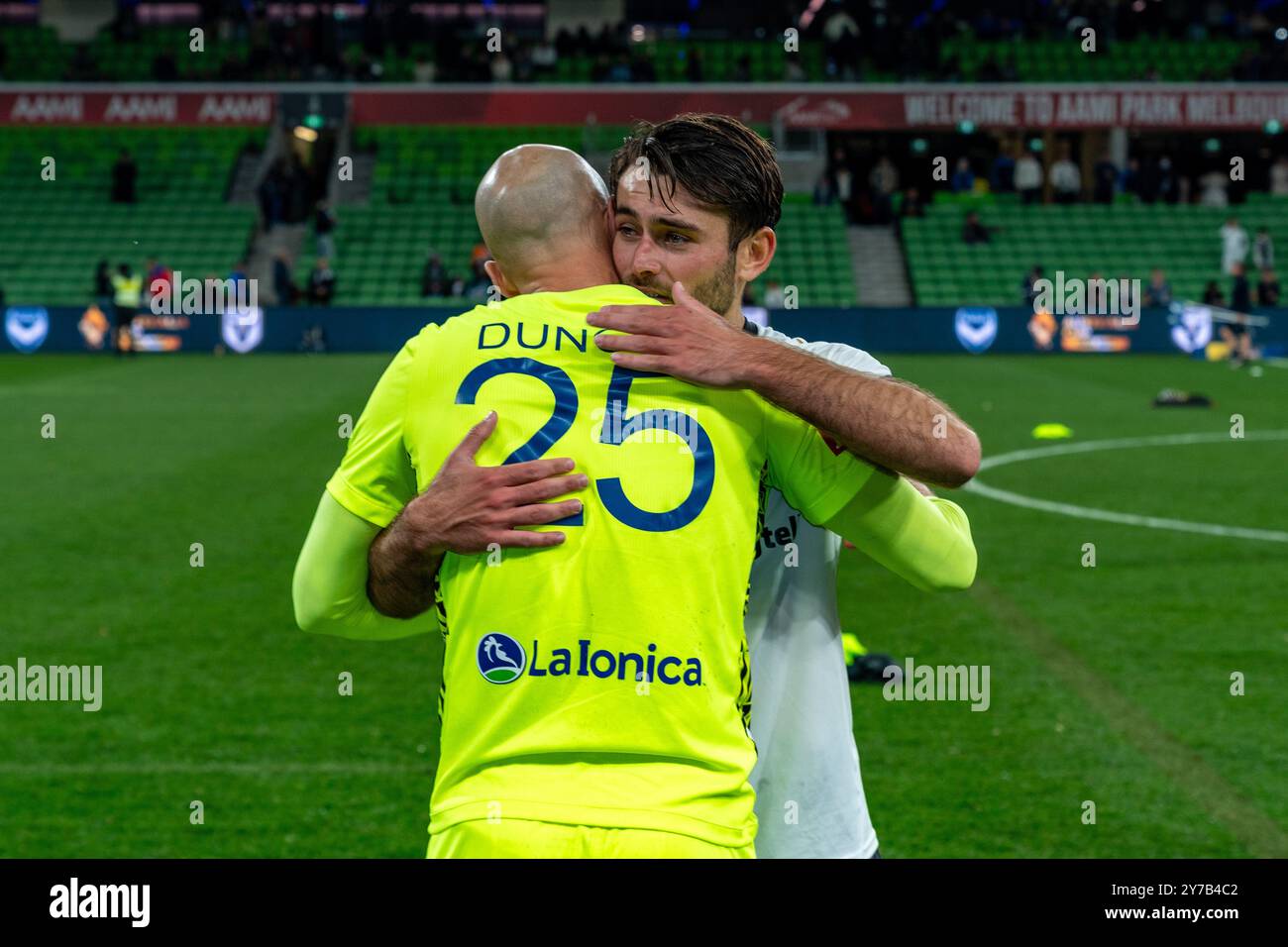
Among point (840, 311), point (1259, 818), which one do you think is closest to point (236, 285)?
point (840, 311)

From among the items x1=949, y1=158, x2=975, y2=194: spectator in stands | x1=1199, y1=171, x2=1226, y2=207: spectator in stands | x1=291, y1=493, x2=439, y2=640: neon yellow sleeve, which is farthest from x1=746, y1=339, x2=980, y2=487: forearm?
x1=1199, y1=171, x2=1226, y2=207: spectator in stands

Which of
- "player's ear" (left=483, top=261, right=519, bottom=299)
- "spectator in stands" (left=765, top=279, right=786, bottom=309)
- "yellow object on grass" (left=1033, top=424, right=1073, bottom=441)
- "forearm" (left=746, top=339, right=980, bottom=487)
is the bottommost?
"spectator in stands" (left=765, top=279, right=786, bottom=309)

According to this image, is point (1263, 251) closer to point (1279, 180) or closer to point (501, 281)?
point (1279, 180)

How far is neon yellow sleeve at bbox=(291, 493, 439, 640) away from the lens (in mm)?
2473

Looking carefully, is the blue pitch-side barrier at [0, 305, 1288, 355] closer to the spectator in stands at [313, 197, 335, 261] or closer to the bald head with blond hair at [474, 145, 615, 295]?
the spectator in stands at [313, 197, 335, 261]

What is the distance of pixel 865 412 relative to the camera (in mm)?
2334

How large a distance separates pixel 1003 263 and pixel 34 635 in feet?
101

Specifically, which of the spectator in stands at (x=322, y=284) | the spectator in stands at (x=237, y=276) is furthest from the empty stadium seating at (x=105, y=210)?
the spectator in stands at (x=322, y=284)

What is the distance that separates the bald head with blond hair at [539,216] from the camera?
2.42 m

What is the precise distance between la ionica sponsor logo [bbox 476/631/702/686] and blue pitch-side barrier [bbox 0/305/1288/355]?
2870cm

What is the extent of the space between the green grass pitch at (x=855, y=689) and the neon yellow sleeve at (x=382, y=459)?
270 centimetres

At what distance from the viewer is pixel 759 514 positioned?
2549 mm

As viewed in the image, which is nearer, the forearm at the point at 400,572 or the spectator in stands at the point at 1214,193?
the forearm at the point at 400,572

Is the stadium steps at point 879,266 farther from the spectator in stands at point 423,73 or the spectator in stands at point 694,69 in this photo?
the spectator in stands at point 423,73
